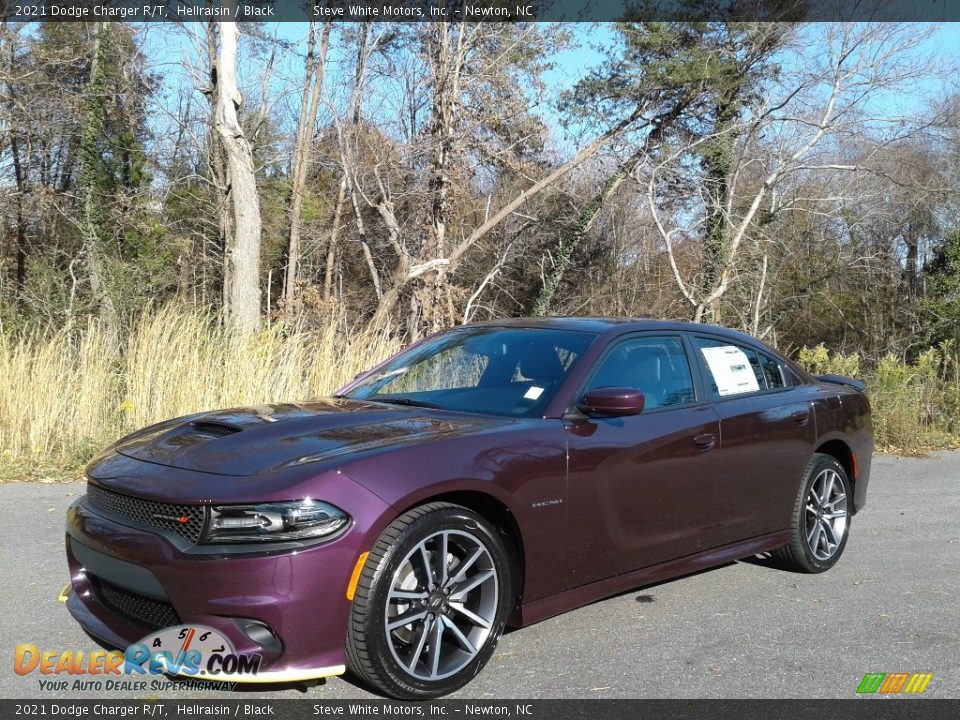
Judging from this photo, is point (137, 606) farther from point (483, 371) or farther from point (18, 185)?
point (18, 185)

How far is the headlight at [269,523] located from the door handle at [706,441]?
2.18 metres

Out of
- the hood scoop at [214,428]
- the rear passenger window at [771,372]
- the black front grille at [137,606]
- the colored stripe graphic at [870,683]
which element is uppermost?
the rear passenger window at [771,372]

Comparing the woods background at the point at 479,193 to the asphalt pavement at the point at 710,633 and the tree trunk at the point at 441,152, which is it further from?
the asphalt pavement at the point at 710,633

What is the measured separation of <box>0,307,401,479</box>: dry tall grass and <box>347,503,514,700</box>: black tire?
563cm

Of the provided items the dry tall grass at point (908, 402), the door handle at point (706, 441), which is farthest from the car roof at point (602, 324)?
the dry tall grass at point (908, 402)

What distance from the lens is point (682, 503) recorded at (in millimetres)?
4488

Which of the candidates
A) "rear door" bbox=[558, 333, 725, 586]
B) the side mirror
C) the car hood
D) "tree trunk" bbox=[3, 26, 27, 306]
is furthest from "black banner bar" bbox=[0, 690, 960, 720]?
"tree trunk" bbox=[3, 26, 27, 306]

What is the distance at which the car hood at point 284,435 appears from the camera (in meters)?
3.45

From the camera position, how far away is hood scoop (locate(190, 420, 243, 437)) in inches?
151

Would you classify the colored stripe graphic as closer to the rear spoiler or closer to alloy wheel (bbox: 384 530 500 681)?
alloy wheel (bbox: 384 530 500 681)

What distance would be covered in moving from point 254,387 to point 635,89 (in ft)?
54.7

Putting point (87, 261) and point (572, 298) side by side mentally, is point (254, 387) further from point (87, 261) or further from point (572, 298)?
point (572, 298)

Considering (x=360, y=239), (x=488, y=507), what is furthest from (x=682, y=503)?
(x=360, y=239)

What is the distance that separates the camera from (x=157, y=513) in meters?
3.33
